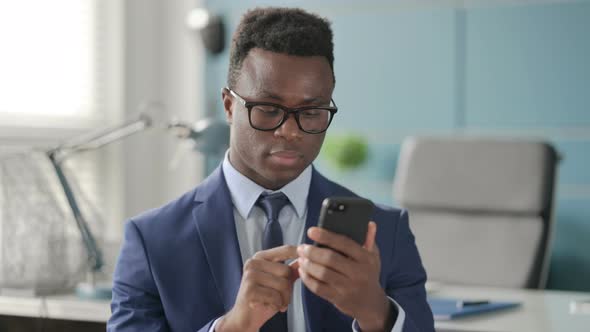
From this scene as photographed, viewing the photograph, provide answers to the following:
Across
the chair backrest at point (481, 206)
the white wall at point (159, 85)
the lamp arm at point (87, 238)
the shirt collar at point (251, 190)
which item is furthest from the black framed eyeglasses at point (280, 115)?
the white wall at point (159, 85)

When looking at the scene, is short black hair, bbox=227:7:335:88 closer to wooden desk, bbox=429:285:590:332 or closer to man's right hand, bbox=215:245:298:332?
man's right hand, bbox=215:245:298:332

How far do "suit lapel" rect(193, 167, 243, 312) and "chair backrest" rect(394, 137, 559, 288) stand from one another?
4.88 ft

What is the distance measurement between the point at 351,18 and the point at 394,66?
297 mm

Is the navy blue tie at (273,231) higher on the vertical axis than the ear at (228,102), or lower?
lower

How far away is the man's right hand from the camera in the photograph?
104cm

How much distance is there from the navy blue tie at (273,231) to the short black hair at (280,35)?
18 centimetres

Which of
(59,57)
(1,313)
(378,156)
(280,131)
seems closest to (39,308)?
(1,313)

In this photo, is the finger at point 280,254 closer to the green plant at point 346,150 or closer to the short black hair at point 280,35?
the short black hair at point 280,35

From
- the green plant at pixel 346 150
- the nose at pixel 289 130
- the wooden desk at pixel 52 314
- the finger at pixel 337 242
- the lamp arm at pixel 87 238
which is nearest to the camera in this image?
the finger at pixel 337 242

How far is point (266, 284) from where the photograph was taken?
1.04 meters

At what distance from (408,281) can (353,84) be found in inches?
100

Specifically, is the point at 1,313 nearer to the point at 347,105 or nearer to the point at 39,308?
the point at 39,308

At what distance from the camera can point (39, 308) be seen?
2.00 metres

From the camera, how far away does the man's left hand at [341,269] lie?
0.97 m
